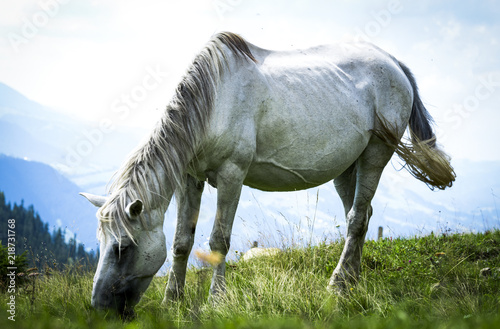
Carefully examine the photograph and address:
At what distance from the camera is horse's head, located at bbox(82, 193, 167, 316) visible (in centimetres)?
349

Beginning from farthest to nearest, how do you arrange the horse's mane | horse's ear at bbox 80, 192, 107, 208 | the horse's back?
the horse's back
horse's ear at bbox 80, 192, 107, 208
the horse's mane

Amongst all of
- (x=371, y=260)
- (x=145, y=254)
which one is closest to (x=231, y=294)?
(x=145, y=254)

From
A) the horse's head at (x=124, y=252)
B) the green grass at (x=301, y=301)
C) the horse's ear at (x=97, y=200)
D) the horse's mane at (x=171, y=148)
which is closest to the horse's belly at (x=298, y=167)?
the horse's mane at (x=171, y=148)

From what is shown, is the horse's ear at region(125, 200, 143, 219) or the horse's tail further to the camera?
the horse's tail

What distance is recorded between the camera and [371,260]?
20.3ft

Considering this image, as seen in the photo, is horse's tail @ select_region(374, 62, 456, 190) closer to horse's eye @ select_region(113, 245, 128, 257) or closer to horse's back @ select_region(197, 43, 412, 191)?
horse's back @ select_region(197, 43, 412, 191)

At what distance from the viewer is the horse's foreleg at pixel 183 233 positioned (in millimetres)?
4480

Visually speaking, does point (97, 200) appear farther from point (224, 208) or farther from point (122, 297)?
point (224, 208)

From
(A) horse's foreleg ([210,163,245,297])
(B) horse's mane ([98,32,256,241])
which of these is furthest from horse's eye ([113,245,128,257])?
(A) horse's foreleg ([210,163,245,297])

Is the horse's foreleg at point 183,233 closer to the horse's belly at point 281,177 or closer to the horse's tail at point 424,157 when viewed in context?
the horse's belly at point 281,177

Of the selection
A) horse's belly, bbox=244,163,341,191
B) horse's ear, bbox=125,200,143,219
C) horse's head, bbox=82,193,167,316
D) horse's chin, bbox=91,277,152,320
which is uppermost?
horse's belly, bbox=244,163,341,191

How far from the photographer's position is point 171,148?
3826 mm

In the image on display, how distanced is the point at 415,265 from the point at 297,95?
8.94ft

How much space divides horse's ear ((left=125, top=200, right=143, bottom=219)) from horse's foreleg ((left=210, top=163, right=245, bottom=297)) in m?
0.81
